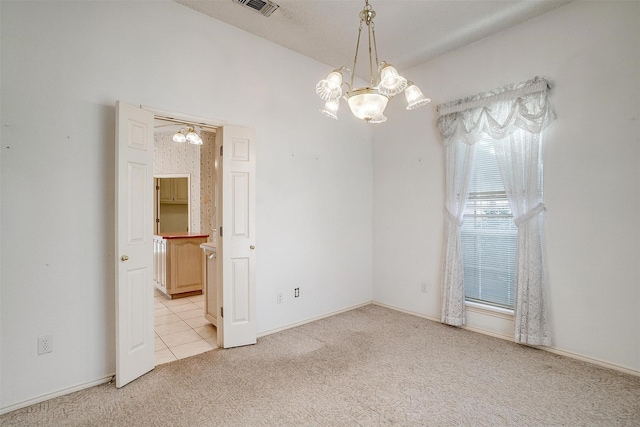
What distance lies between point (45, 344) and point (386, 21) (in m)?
4.04

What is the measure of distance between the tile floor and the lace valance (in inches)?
141

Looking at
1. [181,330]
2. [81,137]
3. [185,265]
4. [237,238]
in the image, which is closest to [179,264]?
[185,265]

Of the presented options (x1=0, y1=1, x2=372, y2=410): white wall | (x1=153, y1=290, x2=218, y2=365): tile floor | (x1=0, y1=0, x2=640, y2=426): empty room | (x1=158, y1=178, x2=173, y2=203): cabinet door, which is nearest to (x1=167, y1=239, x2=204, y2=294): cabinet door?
(x1=153, y1=290, x2=218, y2=365): tile floor

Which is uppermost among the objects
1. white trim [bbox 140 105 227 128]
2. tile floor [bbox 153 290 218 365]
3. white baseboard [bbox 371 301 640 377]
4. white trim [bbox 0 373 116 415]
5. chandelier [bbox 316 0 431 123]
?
white trim [bbox 140 105 227 128]

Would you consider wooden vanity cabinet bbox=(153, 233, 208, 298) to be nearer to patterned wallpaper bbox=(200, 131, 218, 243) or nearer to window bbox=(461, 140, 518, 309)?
patterned wallpaper bbox=(200, 131, 218, 243)

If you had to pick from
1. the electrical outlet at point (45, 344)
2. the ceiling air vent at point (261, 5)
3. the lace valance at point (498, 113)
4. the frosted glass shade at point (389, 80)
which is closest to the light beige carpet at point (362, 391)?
the electrical outlet at point (45, 344)

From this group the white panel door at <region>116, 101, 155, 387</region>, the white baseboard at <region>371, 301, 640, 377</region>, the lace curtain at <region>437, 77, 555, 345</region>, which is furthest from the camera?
the lace curtain at <region>437, 77, 555, 345</region>

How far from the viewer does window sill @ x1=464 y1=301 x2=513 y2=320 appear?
3.42 m

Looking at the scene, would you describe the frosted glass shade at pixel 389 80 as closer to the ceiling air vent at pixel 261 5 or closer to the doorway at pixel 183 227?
the ceiling air vent at pixel 261 5

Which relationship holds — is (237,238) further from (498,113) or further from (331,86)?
(498,113)

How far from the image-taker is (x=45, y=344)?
2320mm

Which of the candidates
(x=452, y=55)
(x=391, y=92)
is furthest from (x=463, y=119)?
(x=391, y=92)

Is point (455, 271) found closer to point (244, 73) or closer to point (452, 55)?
point (452, 55)

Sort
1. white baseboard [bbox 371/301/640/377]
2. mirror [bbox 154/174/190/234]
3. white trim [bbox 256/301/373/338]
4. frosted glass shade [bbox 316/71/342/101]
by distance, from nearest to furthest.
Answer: frosted glass shade [bbox 316/71/342/101] < white baseboard [bbox 371/301/640/377] < white trim [bbox 256/301/373/338] < mirror [bbox 154/174/190/234]
